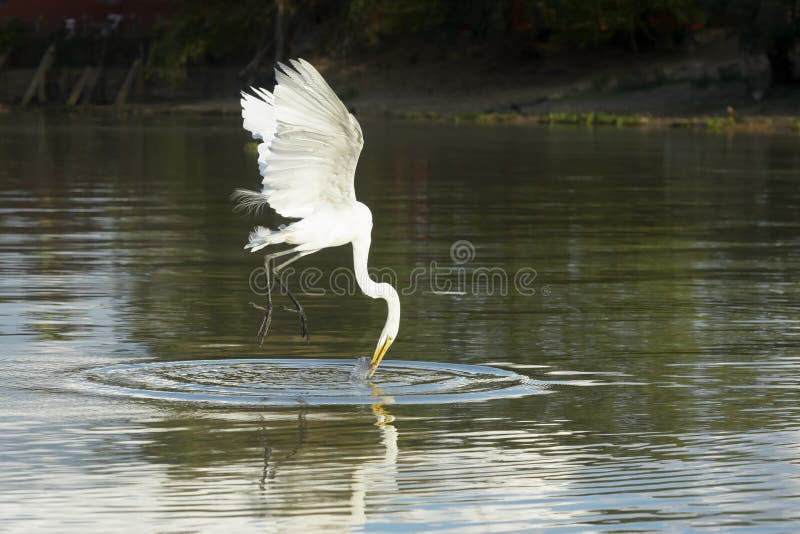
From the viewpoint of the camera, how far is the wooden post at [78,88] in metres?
65.8

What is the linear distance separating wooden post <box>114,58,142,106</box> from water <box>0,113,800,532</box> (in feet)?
140

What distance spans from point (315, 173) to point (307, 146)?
19cm

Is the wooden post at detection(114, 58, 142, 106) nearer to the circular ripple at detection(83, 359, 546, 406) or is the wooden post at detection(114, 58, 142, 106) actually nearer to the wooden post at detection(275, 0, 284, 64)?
the wooden post at detection(275, 0, 284, 64)

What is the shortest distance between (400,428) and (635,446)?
1.16 meters

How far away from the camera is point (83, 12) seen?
74625 mm

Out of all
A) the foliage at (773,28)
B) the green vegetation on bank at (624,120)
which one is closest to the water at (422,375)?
the green vegetation on bank at (624,120)

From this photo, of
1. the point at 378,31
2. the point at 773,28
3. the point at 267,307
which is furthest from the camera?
the point at 378,31

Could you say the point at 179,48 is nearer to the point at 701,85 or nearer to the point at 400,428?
the point at 701,85

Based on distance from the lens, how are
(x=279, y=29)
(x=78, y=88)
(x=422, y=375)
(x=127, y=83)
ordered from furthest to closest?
(x=78, y=88) < (x=127, y=83) < (x=279, y=29) < (x=422, y=375)

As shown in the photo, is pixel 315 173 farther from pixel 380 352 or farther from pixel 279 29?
pixel 279 29

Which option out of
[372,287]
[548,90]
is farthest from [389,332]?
[548,90]

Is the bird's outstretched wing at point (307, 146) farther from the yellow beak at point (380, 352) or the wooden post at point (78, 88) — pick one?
the wooden post at point (78, 88)

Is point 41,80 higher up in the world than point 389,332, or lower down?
higher up

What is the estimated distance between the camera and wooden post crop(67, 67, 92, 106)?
65.8 m
